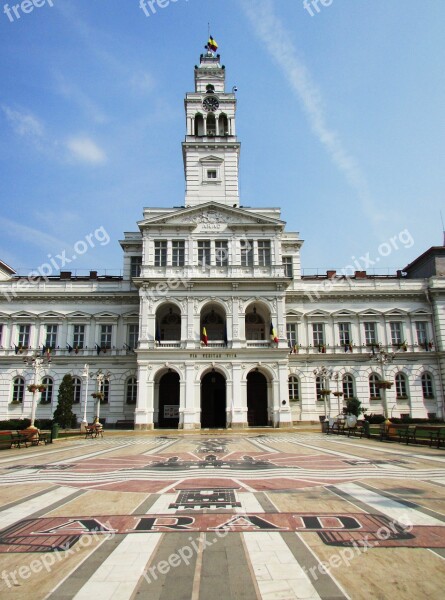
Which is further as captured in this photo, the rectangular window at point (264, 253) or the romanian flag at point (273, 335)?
the rectangular window at point (264, 253)

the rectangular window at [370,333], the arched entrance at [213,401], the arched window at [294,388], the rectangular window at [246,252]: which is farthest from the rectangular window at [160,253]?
the rectangular window at [370,333]

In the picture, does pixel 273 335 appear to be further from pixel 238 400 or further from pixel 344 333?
pixel 344 333

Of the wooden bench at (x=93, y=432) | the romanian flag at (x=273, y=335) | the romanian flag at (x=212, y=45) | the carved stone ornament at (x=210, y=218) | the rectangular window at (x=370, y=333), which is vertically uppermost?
the romanian flag at (x=212, y=45)

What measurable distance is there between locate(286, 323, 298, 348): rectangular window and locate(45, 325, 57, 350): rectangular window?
23309 mm

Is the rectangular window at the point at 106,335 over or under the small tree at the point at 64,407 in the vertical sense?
over

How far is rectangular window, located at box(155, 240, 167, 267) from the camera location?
39.4 meters

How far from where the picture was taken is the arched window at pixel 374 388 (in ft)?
136

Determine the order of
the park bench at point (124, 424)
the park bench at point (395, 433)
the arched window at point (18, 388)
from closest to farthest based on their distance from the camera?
the park bench at point (395, 433) → the park bench at point (124, 424) → the arched window at point (18, 388)

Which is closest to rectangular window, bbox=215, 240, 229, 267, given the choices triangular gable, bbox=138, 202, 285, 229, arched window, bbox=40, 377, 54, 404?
triangular gable, bbox=138, 202, 285, 229

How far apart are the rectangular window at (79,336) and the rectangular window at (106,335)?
188 centimetres

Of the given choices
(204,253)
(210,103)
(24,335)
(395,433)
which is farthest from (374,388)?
A: (210,103)

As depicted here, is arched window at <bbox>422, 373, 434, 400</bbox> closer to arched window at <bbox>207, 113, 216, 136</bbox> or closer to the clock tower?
the clock tower

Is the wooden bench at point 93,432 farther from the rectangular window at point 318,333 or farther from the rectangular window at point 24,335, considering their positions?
the rectangular window at point 318,333

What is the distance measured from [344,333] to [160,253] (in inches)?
791
